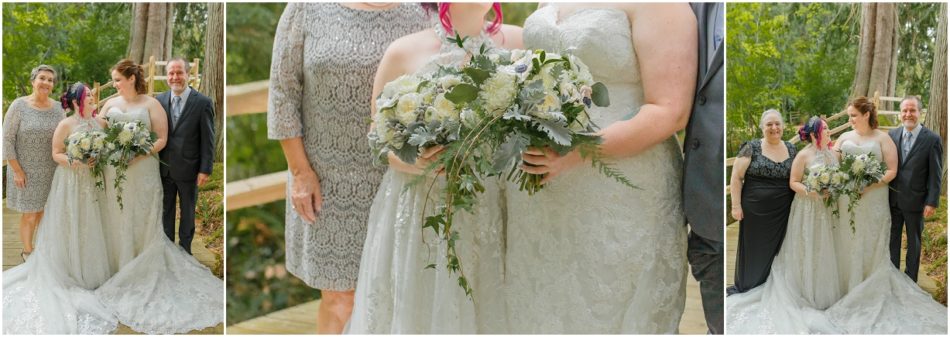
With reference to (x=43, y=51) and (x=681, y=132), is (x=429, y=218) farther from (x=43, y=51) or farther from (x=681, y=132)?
(x=43, y=51)

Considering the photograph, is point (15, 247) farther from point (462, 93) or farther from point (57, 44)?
point (462, 93)

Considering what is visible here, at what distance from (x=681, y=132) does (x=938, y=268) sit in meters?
0.87

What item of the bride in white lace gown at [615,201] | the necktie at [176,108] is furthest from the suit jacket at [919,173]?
the necktie at [176,108]

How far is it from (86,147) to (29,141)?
7.1 inches

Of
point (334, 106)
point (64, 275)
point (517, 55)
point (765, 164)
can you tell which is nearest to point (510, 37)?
point (517, 55)

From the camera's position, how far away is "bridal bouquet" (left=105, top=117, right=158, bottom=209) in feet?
9.68

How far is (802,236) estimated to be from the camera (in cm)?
284

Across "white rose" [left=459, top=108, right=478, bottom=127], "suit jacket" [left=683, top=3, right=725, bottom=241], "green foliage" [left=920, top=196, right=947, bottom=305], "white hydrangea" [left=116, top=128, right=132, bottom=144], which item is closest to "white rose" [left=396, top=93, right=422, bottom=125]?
"white rose" [left=459, top=108, right=478, bottom=127]

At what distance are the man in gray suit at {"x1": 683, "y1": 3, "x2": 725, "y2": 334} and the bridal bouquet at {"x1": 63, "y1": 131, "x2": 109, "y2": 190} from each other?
5.73 ft

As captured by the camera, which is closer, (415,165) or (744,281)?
(415,165)

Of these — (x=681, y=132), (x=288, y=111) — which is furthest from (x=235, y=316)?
(x=681, y=132)

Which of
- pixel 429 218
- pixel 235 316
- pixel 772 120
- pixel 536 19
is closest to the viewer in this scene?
pixel 429 218

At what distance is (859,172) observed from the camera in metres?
2.79

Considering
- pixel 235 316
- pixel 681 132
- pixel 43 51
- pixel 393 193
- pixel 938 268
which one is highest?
pixel 43 51
